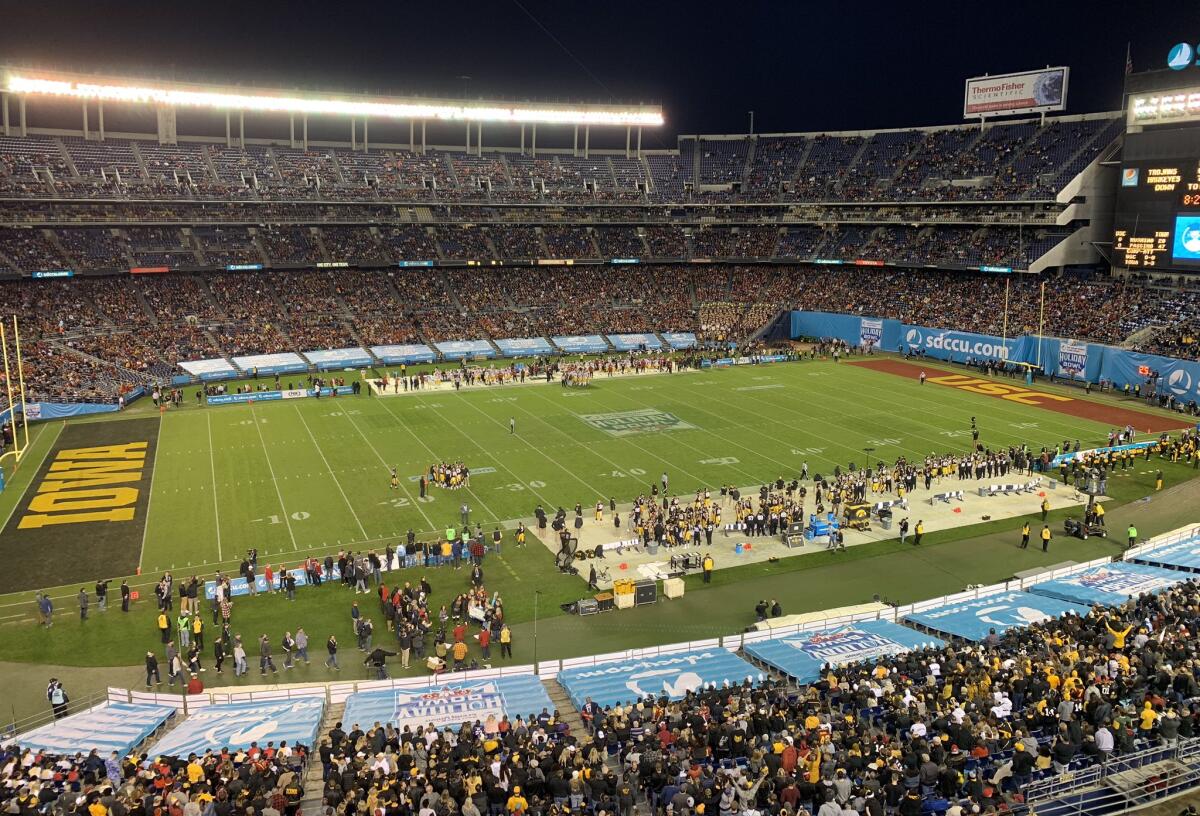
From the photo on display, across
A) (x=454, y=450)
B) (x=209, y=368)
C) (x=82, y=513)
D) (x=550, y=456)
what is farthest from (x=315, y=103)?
(x=82, y=513)

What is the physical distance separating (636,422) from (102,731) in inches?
1299

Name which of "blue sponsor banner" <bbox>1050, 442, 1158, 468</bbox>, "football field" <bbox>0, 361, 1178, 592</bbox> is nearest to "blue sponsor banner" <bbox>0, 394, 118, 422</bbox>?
"football field" <bbox>0, 361, 1178, 592</bbox>

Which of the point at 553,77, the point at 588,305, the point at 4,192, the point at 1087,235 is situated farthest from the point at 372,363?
the point at 1087,235

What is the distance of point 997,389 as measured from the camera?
5603cm

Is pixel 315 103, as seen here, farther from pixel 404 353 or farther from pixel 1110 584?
pixel 1110 584

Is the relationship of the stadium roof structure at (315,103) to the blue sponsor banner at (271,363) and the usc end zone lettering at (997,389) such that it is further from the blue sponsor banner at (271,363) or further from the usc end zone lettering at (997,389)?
the usc end zone lettering at (997,389)

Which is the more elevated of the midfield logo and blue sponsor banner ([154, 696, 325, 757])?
the midfield logo

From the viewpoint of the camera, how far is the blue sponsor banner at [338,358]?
62844 mm

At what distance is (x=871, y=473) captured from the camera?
3628 centimetres

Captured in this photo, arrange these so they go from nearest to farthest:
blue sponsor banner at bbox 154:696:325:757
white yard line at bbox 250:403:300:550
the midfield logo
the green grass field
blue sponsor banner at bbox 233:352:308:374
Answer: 1. blue sponsor banner at bbox 154:696:325:757
2. the green grass field
3. white yard line at bbox 250:403:300:550
4. the midfield logo
5. blue sponsor banner at bbox 233:352:308:374

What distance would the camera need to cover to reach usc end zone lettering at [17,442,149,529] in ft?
108

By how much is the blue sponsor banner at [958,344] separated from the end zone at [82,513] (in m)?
52.2

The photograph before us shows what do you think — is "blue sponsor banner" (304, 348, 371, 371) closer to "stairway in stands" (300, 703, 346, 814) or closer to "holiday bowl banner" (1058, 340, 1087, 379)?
"holiday bowl banner" (1058, 340, 1087, 379)

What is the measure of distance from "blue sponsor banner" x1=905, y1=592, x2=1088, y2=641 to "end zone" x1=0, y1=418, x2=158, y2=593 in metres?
23.6
